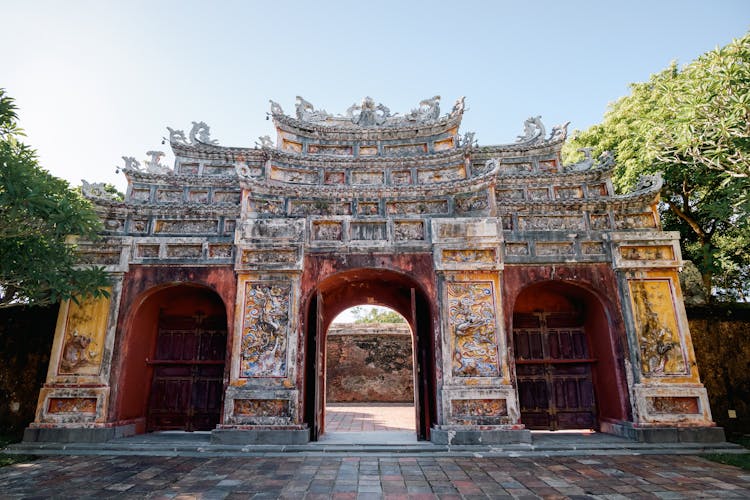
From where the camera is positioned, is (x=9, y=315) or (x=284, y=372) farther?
(x=9, y=315)

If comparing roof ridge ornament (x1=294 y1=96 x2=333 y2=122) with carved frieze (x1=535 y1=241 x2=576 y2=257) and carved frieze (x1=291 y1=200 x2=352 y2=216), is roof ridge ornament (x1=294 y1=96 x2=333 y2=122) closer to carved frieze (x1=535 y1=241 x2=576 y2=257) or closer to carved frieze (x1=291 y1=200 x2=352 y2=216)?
carved frieze (x1=291 y1=200 x2=352 y2=216)

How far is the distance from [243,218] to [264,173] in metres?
2.51

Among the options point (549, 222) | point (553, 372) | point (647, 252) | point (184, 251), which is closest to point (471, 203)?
point (549, 222)

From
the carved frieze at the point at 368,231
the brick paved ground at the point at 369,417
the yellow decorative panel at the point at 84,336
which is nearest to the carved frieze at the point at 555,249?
the carved frieze at the point at 368,231

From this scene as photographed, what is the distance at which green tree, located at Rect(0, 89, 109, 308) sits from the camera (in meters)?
6.01

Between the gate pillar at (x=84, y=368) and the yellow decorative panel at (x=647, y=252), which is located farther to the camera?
the yellow decorative panel at (x=647, y=252)

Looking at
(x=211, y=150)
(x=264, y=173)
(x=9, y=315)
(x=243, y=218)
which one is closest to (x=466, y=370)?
(x=243, y=218)

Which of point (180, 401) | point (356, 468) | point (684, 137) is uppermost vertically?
point (684, 137)

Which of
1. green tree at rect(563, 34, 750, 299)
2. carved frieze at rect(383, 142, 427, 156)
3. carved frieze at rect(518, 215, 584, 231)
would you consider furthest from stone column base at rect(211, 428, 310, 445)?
green tree at rect(563, 34, 750, 299)

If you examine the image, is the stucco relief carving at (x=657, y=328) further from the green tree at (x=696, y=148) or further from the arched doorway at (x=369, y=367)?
the arched doorway at (x=369, y=367)

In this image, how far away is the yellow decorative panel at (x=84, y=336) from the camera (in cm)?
762

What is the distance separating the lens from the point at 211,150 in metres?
10.9

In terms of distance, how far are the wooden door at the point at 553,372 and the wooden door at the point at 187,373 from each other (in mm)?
6528

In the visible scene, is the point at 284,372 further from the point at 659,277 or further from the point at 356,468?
the point at 659,277
